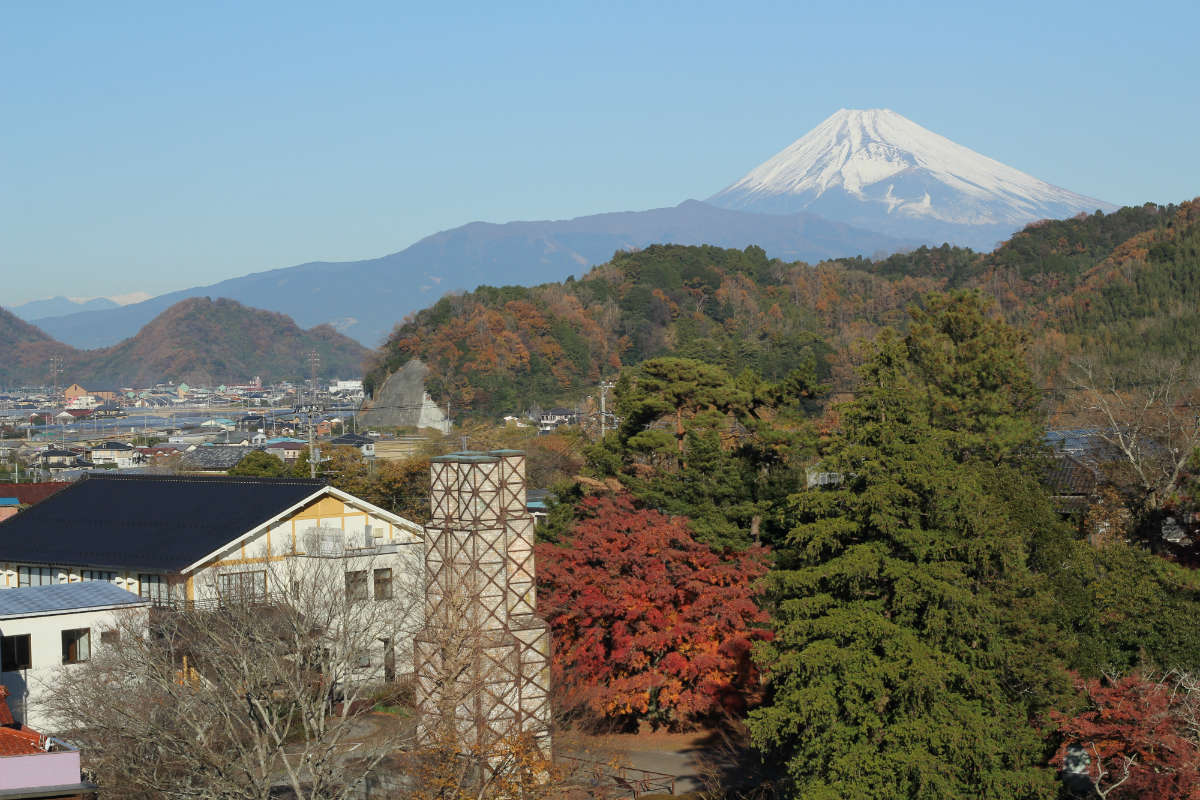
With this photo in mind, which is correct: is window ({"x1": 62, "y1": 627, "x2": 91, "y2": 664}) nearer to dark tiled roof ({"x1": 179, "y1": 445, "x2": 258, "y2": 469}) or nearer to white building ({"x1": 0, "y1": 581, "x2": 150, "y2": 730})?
white building ({"x1": 0, "y1": 581, "x2": 150, "y2": 730})

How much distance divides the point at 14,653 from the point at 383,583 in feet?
18.3

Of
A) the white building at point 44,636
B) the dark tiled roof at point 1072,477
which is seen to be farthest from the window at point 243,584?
the dark tiled roof at point 1072,477

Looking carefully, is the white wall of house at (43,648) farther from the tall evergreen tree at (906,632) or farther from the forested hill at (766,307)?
the forested hill at (766,307)

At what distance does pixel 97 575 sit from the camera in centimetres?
1970

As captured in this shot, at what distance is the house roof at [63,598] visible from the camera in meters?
16.5

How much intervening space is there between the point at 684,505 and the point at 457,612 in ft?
26.3

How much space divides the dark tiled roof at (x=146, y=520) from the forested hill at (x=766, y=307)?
38.3 metres

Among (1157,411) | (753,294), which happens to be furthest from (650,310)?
(1157,411)

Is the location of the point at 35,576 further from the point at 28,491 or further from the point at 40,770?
the point at 28,491

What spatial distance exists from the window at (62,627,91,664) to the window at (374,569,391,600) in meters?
4.59

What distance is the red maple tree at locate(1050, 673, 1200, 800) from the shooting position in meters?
11.6

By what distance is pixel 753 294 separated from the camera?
307ft

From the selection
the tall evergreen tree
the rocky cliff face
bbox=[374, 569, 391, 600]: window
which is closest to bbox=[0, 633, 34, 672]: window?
bbox=[374, 569, 391, 600]: window

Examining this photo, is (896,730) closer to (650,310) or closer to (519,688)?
(519,688)
